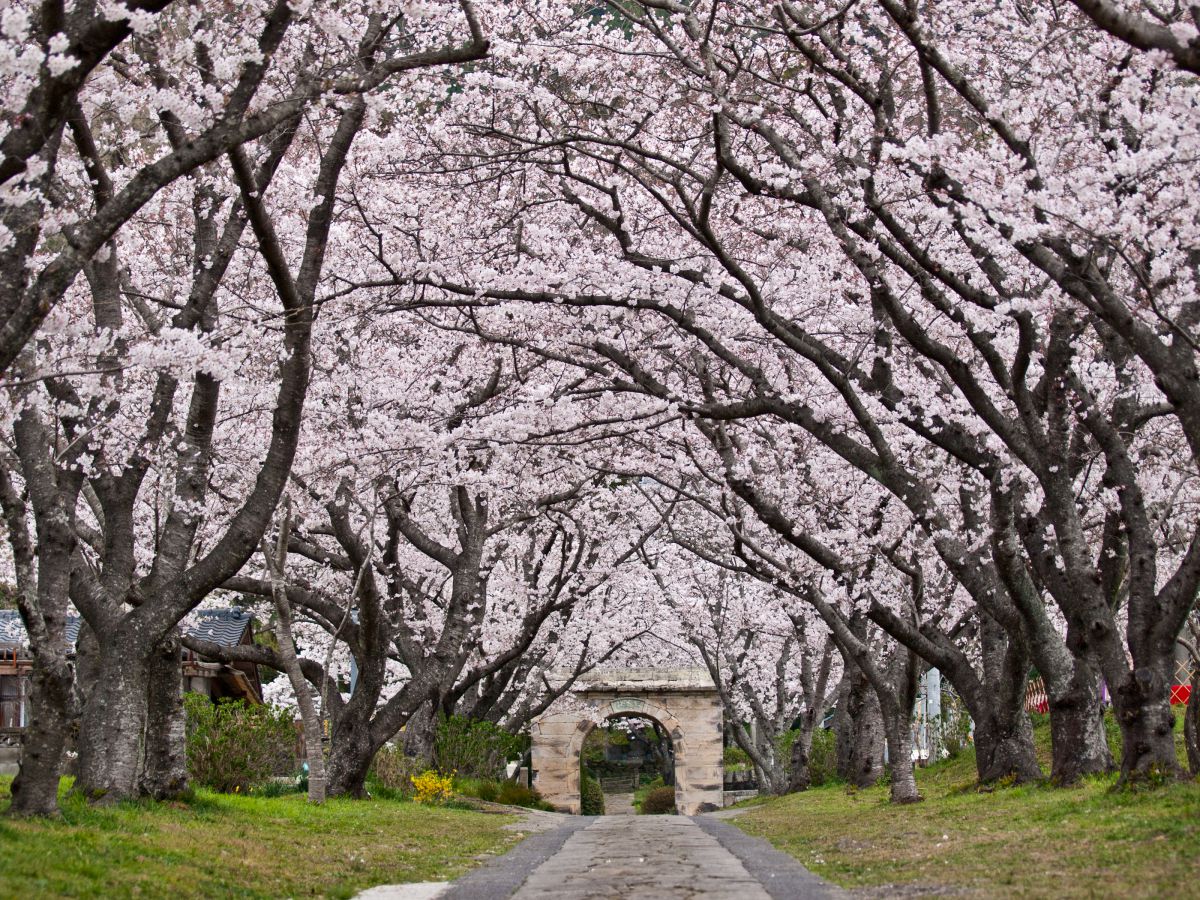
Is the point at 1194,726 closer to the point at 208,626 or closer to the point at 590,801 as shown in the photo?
the point at 208,626

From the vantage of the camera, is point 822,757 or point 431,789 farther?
point 822,757

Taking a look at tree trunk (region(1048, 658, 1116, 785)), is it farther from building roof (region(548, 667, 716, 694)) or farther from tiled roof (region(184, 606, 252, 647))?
building roof (region(548, 667, 716, 694))

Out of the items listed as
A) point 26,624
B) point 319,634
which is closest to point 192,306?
point 26,624

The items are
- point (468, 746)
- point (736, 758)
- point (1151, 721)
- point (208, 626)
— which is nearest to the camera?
point (1151, 721)

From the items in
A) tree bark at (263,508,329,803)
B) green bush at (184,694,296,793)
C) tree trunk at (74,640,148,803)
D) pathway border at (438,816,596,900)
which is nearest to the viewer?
pathway border at (438,816,596,900)

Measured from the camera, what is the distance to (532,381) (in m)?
17.1

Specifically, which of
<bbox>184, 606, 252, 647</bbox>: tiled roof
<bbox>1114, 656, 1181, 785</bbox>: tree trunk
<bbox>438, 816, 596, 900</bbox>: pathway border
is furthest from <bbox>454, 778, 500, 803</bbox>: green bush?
<bbox>1114, 656, 1181, 785</bbox>: tree trunk

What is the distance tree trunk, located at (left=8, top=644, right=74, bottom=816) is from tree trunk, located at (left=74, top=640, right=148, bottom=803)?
3.09 feet

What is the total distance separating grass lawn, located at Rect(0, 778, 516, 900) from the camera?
277 inches

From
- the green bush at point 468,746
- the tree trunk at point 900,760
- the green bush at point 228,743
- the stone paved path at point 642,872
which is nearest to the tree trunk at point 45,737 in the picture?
the stone paved path at point 642,872

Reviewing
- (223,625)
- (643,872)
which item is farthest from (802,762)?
(643,872)

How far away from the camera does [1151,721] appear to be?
10492mm

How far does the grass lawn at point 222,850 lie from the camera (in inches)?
277

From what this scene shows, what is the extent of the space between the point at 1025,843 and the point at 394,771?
1353cm
